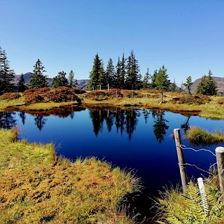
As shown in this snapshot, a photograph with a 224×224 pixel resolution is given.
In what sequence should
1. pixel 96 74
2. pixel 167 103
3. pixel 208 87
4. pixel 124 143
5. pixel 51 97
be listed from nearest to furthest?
pixel 124 143 < pixel 167 103 < pixel 51 97 < pixel 96 74 < pixel 208 87

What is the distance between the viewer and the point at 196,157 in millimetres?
18703

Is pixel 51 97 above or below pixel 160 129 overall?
above

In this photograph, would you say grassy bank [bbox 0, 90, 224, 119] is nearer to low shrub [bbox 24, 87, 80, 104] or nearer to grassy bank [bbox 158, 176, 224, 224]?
low shrub [bbox 24, 87, 80, 104]

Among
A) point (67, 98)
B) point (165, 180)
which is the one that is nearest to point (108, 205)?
point (165, 180)

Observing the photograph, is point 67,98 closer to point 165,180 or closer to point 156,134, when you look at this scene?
point 156,134

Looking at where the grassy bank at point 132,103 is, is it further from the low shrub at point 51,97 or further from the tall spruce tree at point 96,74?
the tall spruce tree at point 96,74

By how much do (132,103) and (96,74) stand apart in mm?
35017

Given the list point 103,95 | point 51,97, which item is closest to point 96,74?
point 103,95

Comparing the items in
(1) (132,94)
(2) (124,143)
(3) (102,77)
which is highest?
(3) (102,77)

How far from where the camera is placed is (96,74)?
86625 millimetres

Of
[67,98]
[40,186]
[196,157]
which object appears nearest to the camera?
[40,186]

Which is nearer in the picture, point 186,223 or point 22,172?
point 186,223

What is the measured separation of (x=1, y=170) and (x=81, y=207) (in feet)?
18.8

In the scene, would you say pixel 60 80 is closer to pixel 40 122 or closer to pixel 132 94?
pixel 132 94
